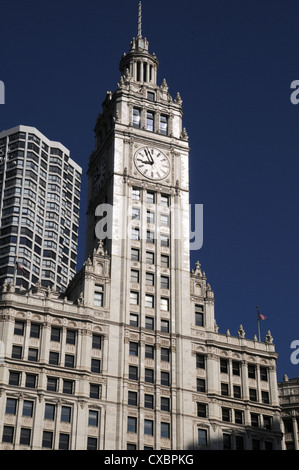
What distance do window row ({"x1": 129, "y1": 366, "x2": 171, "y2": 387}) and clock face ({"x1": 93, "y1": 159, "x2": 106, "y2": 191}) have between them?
109 ft

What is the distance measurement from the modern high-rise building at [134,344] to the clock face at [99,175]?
423mm

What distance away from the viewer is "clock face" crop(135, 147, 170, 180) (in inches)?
5699

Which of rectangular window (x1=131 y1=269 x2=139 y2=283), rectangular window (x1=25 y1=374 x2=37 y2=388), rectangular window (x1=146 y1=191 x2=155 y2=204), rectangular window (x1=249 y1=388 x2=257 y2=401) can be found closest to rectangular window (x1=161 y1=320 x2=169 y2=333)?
rectangular window (x1=131 y1=269 x2=139 y2=283)

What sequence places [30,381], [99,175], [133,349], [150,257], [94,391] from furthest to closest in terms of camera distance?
[99,175]
[150,257]
[133,349]
[94,391]
[30,381]

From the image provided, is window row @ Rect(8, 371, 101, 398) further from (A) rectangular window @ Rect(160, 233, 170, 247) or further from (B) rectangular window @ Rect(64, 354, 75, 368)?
(A) rectangular window @ Rect(160, 233, 170, 247)

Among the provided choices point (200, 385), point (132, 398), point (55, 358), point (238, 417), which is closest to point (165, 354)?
point (200, 385)

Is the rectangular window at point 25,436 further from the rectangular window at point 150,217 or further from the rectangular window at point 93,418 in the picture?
the rectangular window at point 150,217

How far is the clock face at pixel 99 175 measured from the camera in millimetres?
148125

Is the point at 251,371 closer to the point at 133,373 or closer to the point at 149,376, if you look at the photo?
the point at 149,376

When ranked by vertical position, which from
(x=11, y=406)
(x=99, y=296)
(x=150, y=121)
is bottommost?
(x=11, y=406)

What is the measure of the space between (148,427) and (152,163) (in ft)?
138

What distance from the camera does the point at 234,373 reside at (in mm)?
132625

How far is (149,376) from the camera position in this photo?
12788 cm
